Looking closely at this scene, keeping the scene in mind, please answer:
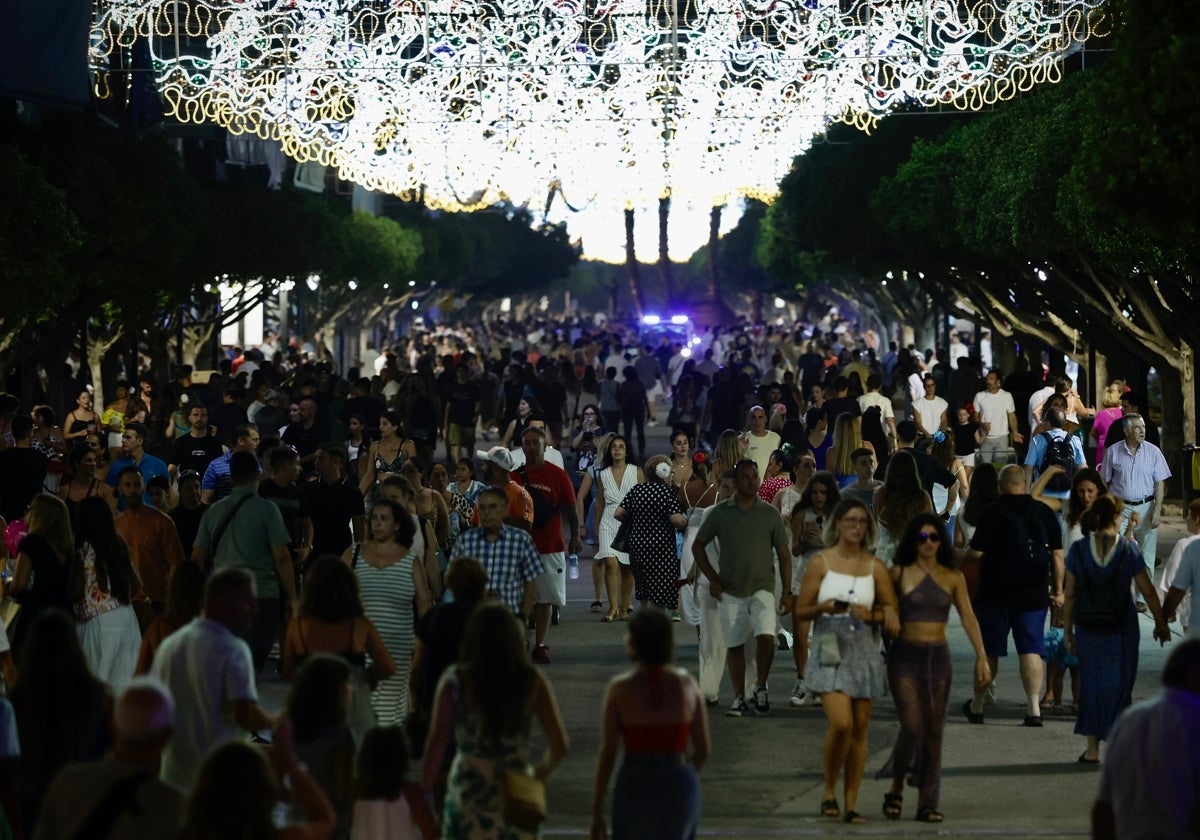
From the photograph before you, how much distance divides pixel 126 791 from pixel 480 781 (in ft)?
5.33

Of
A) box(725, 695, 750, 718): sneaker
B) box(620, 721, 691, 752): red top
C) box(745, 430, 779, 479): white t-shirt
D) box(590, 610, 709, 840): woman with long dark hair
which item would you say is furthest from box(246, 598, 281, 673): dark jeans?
box(745, 430, 779, 479): white t-shirt

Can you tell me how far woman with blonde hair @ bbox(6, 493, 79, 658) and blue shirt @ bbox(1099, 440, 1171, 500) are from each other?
9118 millimetres

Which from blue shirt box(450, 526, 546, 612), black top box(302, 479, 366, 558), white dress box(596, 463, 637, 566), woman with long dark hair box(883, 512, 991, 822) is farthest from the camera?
white dress box(596, 463, 637, 566)

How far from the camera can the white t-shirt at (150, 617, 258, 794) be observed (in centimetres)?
765

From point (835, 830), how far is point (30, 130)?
20.7m

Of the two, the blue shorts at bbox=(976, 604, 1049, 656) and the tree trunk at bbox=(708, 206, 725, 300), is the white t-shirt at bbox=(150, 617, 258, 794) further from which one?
the tree trunk at bbox=(708, 206, 725, 300)

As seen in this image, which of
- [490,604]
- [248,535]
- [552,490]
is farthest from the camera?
[552,490]

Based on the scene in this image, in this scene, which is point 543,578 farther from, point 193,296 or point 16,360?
point 193,296

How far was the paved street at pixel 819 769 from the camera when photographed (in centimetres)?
962

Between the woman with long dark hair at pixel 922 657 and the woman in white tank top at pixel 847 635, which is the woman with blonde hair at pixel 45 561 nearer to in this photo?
the woman in white tank top at pixel 847 635

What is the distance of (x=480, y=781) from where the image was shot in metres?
7.20

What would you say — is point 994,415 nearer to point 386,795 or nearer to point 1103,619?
point 1103,619

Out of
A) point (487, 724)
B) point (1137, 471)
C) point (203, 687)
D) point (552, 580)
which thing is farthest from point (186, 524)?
point (1137, 471)

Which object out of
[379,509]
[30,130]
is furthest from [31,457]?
[30,130]
